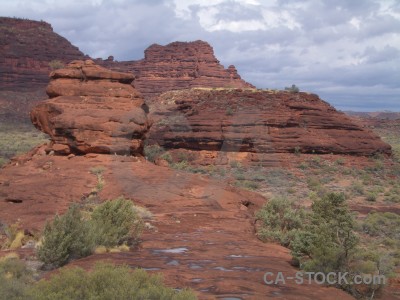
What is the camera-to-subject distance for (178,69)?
102688 millimetres

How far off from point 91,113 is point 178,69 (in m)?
85.6

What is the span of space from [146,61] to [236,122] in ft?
245

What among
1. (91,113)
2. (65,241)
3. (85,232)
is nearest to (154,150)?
(91,113)

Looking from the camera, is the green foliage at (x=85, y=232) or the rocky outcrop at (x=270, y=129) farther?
the rocky outcrop at (x=270, y=129)

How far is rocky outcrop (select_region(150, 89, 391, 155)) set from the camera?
120 feet

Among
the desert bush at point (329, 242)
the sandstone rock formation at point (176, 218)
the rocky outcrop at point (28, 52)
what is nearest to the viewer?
the sandstone rock formation at point (176, 218)

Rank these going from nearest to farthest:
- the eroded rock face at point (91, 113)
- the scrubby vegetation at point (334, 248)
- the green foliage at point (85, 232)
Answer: the scrubby vegetation at point (334, 248)
the green foliage at point (85, 232)
the eroded rock face at point (91, 113)

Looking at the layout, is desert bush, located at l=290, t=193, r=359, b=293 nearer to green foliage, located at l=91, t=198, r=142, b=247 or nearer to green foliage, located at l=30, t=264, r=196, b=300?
green foliage, located at l=91, t=198, r=142, b=247

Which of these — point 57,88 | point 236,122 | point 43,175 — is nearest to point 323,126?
point 236,122

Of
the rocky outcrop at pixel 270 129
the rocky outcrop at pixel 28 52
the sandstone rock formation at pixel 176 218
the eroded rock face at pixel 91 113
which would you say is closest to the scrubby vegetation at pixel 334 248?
the sandstone rock formation at pixel 176 218

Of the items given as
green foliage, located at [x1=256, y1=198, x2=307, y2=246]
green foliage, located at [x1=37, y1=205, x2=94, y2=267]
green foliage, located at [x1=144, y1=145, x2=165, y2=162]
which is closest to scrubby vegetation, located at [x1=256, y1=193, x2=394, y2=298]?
green foliage, located at [x1=256, y1=198, x2=307, y2=246]

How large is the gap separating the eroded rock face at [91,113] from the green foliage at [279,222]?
669 centimetres

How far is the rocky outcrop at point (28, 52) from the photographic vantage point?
87188 millimetres

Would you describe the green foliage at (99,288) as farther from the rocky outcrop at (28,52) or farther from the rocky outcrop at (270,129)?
the rocky outcrop at (28,52)
